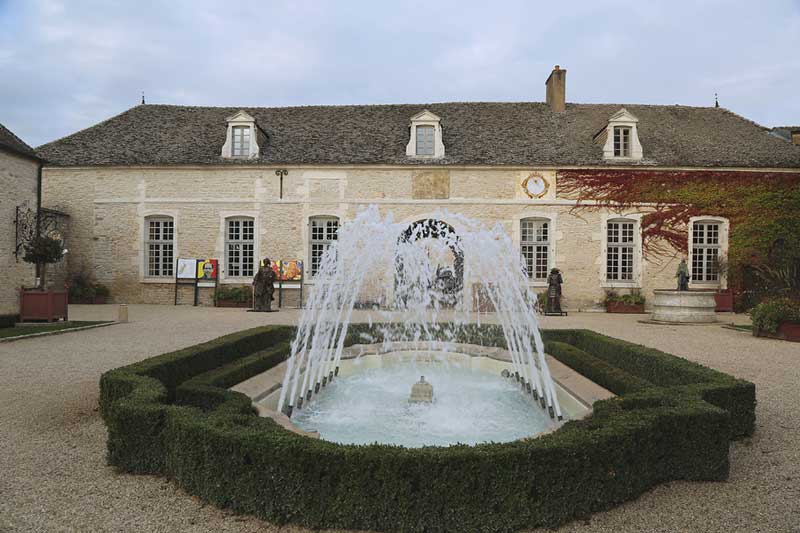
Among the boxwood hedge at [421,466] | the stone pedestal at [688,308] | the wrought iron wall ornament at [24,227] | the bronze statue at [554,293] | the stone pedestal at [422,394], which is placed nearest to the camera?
the boxwood hedge at [421,466]

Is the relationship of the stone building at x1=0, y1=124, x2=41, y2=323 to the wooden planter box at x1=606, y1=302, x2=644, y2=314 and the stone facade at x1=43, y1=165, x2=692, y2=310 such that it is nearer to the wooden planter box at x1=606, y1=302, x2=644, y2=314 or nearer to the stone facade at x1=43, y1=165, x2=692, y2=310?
the stone facade at x1=43, y1=165, x2=692, y2=310

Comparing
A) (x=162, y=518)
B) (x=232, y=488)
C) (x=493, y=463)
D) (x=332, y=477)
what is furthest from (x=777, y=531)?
(x=162, y=518)

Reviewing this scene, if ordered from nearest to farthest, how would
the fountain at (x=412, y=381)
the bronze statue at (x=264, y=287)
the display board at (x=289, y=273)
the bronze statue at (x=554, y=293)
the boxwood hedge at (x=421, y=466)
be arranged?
the boxwood hedge at (x=421, y=466) → the fountain at (x=412, y=381) → the bronze statue at (x=264, y=287) → the bronze statue at (x=554, y=293) → the display board at (x=289, y=273)

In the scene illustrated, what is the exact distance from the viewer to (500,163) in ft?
56.3

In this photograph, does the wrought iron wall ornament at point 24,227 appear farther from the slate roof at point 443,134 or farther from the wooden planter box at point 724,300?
the wooden planter box at point 724,300

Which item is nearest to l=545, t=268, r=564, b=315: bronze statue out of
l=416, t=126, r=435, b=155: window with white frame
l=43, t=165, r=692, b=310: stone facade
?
l=43, t=165, r=692, b=310: stone facade

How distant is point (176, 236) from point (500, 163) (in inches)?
426

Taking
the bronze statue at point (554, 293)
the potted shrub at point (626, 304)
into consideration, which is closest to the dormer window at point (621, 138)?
the potted shrub at point (626, 304)

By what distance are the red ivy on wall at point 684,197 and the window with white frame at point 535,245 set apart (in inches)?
47.4

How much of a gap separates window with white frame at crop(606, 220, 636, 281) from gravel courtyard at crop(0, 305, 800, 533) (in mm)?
9741

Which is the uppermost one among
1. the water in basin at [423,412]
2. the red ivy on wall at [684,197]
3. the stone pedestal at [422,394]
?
the red ivy on wall at [684,197]

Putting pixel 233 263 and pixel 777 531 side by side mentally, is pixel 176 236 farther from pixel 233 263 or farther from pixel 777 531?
pixel 777 531

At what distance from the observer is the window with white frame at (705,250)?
57.7 feet

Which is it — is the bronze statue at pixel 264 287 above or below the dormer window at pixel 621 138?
below
